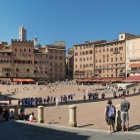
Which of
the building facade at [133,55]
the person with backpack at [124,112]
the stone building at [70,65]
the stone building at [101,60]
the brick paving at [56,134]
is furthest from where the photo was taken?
the stone building at [70,65]

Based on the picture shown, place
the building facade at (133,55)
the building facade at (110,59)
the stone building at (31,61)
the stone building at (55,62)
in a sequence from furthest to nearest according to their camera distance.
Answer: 1. the stone building at (55,62)
2. the stone building at (31,61)
3. the building facade at (110,59)
4. the building facade at (133,55)

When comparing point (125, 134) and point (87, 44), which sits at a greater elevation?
point (87, 44)

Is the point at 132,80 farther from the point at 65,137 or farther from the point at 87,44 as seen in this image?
the point at 65,137

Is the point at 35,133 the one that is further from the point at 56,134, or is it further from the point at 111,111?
the point at 111,111

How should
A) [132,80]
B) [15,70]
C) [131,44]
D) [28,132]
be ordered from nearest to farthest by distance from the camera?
[28,132], [132,80], [131,44], [15,70]

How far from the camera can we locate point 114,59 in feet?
322

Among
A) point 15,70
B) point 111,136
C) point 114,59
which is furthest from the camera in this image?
point 15,70

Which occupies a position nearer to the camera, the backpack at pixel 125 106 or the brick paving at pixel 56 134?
the brick paving at pixel 56 134

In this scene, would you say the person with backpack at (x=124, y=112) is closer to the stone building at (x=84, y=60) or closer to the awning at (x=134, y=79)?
the awning at (x=134, y=79)

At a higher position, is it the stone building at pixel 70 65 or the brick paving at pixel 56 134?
the stone building at pixel 70 65

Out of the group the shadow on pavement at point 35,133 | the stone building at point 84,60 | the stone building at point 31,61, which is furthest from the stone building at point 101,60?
the shadow on pavement at point 35,133

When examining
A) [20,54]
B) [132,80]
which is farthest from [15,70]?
[132,80]

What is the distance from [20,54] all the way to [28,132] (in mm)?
92958

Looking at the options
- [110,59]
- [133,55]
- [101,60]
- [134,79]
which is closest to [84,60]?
[101,60]
